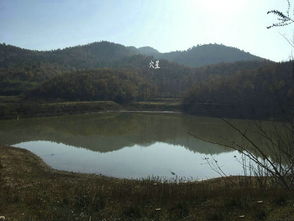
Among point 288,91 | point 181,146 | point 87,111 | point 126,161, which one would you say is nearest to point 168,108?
point 87,111

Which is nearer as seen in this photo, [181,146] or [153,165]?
[153,165]

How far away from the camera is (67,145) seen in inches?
1725

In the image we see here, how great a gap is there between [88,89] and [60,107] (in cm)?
3995

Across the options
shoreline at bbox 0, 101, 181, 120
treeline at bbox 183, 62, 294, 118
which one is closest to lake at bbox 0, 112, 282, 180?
shoreline at bbox 0, 101, 181, 120

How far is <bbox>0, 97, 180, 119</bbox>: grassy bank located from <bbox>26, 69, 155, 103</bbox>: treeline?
41.7 ft

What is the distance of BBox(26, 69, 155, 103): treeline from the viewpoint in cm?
13200

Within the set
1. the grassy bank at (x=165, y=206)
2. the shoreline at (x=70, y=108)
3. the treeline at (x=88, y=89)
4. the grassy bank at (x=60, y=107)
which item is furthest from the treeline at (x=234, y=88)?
the grassy bank at (x=165, y=206)

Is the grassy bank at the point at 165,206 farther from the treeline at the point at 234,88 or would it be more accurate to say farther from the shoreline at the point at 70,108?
the treeline at the point at 234,88

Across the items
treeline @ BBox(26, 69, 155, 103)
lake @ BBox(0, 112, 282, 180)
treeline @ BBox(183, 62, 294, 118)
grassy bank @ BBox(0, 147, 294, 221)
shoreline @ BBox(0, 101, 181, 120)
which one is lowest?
grassy bank @ BBox(0, 147, 294, 221)

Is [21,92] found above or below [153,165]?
above

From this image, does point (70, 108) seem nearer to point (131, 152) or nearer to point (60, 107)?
point (60, 107)

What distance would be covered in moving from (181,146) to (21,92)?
403 feet

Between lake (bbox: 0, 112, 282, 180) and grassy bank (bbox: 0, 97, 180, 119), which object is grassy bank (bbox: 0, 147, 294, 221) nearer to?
lake (bbox: 0, 112, 282, 180)

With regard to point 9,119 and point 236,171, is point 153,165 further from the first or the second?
point 9,119
